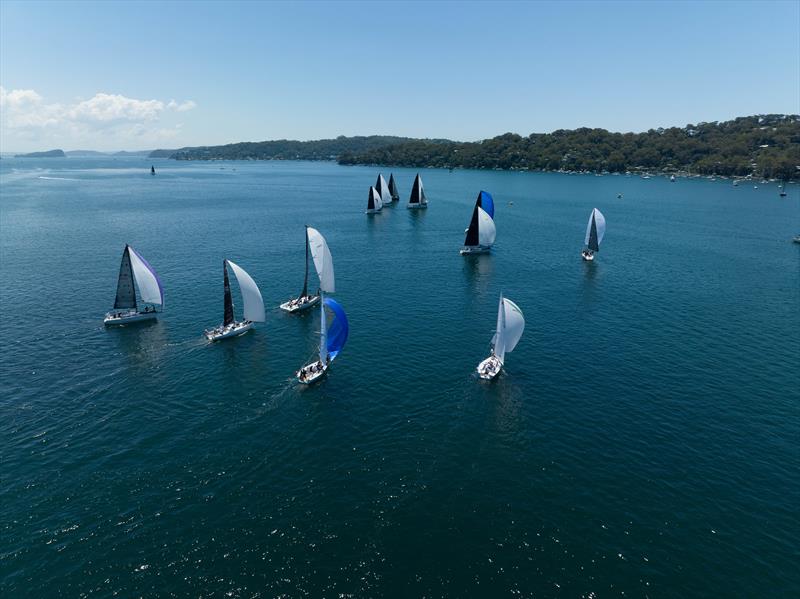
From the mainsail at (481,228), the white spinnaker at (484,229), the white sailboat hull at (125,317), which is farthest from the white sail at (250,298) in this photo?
the white spinnaker at (484,229)

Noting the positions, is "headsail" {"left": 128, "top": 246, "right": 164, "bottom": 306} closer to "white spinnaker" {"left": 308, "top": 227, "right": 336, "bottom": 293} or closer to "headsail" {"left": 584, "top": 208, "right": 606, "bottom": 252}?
"white spinnaker" {"left": 308, "top": 227, "right": 336, "bottom": 293}

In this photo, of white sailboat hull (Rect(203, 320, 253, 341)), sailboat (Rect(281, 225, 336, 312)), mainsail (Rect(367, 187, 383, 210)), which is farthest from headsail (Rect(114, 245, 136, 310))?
mainsail (Rect(367, 187, 383, 210))

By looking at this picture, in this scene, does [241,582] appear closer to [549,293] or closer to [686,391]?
[686,391]

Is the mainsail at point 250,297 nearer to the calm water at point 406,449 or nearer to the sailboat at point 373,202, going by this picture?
the calm water at point 406,449

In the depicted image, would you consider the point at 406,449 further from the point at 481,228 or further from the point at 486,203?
the point at 486,203

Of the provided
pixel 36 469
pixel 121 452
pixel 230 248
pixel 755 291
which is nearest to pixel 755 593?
pixel 121 452

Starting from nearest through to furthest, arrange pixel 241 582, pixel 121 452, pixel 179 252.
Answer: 1. pixel 241 582
2. pixel 121 452
3. pixel 179 252
